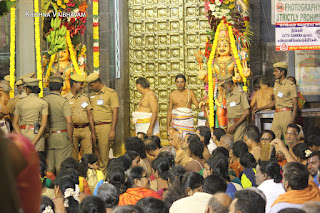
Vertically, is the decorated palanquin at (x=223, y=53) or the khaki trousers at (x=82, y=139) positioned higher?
the decorated palanquin at (x=223, y=53)

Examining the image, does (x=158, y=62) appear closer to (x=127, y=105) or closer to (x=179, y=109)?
(x=127, y=105)

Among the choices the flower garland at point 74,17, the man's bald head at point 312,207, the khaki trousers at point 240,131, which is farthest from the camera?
the flower garland at point 74,17

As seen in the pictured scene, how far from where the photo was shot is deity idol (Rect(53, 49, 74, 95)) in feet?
40.1

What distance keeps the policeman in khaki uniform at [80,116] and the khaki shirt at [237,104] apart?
2.76 metres

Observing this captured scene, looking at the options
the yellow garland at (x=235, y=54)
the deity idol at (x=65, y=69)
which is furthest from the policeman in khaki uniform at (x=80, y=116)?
the yellow garland at (x=235, y=54)

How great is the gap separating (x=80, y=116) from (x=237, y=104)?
10.1 feet

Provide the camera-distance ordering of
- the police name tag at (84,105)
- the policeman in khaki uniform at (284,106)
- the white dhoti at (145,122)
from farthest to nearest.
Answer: the white dhoti at (145,122), the police name tag at (84,105), the policeman in khaki uniform at (284,106)

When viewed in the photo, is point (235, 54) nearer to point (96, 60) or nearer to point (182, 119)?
point (182, 119)

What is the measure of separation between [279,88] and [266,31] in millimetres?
3471

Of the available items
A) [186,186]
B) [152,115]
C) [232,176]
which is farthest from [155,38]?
[186,186]

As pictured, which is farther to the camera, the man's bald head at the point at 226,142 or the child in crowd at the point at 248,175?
the man's bald head at the point at 226,142

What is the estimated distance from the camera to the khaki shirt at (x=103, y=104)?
36.0 ft

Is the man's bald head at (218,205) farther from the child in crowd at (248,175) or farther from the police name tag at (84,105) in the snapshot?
the police name tag at (84,105)

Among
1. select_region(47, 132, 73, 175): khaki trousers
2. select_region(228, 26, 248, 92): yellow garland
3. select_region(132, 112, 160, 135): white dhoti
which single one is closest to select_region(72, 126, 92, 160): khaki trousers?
select_region(47, 132, 73, 175): khaki trousers
